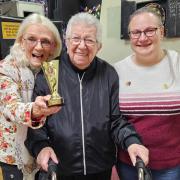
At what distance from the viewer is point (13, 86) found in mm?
1385

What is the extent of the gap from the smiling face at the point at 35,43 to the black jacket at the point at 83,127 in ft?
0.37

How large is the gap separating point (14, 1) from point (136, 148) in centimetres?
181

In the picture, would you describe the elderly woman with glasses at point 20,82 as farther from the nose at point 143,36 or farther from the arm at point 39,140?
the nose at point 143,36

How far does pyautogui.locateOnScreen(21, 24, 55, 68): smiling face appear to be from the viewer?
1553 millimetres

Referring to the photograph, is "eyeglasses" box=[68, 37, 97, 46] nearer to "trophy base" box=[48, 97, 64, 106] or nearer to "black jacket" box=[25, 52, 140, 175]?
"black jacket" box=[25, 52, 140, 175]

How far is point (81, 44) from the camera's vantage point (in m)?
1.46

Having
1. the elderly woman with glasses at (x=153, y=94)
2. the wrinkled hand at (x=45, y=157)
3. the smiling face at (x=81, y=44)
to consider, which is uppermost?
the smiling face at (x=81, y=44)

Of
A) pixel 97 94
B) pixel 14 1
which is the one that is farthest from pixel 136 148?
pixel 14 1

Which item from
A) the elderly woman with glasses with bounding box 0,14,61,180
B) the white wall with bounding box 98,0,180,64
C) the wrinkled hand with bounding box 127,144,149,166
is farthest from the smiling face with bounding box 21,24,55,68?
the white wall with bounding box 98,0,180,64

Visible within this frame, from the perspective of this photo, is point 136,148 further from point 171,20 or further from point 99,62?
point 171,20

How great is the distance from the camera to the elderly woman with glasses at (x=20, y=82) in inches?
54.2

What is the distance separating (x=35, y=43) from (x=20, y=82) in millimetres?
227

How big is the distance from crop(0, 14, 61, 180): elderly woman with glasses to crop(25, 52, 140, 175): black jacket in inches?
2.3

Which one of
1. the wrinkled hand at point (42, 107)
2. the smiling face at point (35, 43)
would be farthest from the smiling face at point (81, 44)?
the wrinkled hand at point (42, 107)
